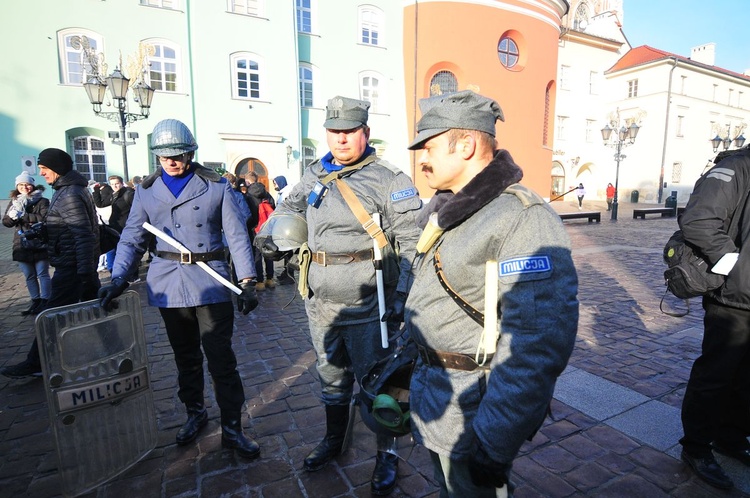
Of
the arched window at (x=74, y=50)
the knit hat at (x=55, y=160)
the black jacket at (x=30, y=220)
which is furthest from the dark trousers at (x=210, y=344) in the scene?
the arched window at (x=74, y=50)

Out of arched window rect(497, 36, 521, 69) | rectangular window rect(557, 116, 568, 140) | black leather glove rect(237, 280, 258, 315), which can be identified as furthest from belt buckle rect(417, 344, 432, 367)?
rectangular window rect(557, 116, 568, 140)

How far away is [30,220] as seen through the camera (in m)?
5.97

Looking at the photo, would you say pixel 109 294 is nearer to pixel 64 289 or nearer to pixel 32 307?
pixel 64 289

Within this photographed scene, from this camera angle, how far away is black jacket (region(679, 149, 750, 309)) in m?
2.43

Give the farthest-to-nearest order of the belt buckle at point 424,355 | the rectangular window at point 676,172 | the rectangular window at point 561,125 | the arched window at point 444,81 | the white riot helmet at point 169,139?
the rectangular window at point 676,172 → the rectangular window at point 561,125 → the arched window at point 444,81 → the white riot helmet at point 169,139 → the belt buckle at point 424,355

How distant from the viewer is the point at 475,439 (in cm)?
140

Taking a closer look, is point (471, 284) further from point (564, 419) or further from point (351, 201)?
point (564, 419)

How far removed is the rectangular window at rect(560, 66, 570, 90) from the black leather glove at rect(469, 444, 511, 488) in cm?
4053

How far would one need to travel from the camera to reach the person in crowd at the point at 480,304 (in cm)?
131

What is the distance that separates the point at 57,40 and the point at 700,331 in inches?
886

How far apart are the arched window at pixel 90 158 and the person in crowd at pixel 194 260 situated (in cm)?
1921

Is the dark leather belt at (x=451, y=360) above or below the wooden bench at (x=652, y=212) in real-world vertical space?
above

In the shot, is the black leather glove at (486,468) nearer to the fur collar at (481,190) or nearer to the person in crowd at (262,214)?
the fur collar at (481,190)

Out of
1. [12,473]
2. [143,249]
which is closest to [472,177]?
[143,249]
